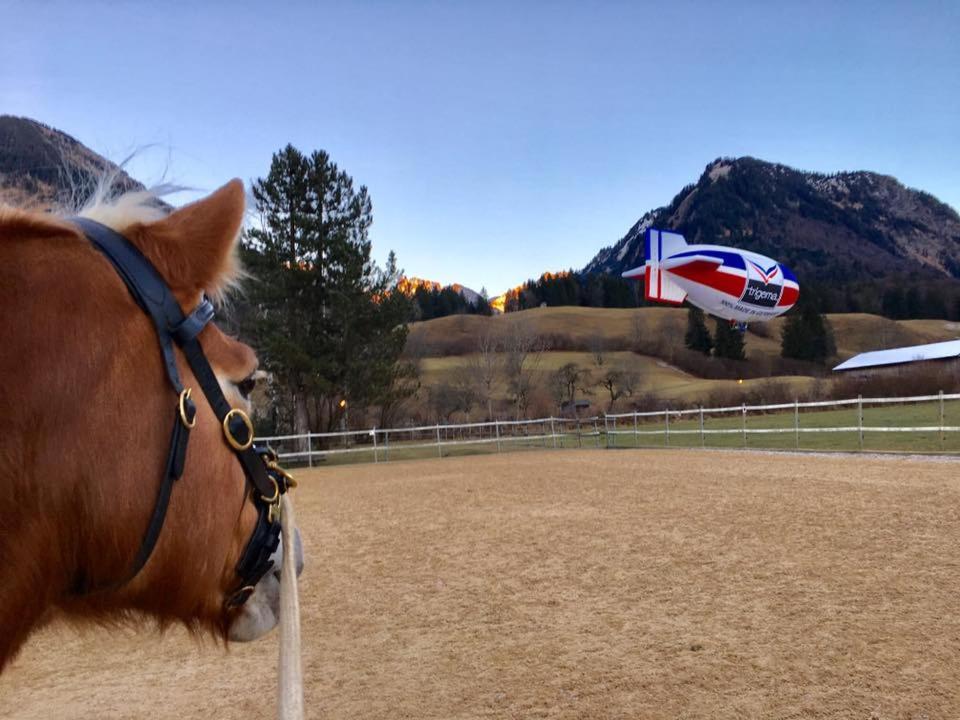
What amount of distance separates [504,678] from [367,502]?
8.84m

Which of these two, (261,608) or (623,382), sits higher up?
(623,382)

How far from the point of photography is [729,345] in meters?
78.7

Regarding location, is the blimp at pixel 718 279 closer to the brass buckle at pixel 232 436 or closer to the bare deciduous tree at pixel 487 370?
the bare deciduous tree at pixel 487 370

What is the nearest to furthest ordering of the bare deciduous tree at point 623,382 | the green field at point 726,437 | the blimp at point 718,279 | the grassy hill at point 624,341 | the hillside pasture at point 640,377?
the green field at point 726,437 → the blimp at point 718,279 → the hillside pasture at point 640,377 → the bare deciduous tree at point 623,382 → the grassy hill at point 624,341

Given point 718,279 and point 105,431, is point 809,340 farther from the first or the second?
point 105,431

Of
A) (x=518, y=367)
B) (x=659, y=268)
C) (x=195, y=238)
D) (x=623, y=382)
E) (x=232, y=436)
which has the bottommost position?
(x=623, y=382)

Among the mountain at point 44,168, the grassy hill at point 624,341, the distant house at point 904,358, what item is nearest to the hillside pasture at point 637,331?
the grassy hill at point 624,341

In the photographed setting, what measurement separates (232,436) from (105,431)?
0.69 feet

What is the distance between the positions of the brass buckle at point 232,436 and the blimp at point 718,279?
24967 mm

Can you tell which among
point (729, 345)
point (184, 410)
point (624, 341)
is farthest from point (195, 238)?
point (624, 341)

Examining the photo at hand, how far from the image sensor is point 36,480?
88 centimetres

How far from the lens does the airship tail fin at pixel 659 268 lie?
25.9m

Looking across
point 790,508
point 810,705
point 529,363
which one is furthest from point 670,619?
point 529,363

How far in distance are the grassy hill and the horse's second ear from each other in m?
52.9
